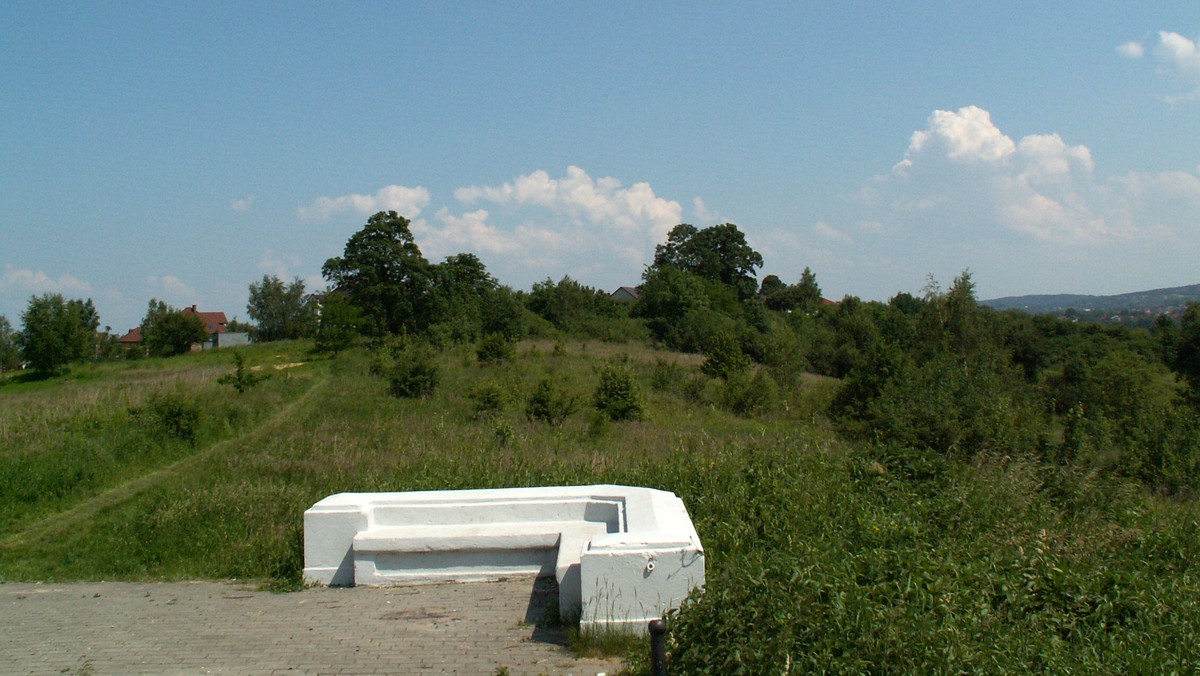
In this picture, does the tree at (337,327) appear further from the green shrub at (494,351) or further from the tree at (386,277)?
the green shrub at (494,351)

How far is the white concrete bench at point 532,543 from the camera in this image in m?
5.09

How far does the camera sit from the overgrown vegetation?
445cm

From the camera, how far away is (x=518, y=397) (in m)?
23.1

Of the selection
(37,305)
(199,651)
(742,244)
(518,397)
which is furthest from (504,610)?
(742,244)

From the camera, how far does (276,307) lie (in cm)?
8206

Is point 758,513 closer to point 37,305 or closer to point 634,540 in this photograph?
point 634,540

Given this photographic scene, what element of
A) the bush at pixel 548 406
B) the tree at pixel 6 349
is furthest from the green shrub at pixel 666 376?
the tree at pixel 6 349

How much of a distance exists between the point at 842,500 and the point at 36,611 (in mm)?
6707

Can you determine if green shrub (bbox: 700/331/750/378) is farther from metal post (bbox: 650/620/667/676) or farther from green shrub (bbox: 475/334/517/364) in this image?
metal post (bbox: 650/620/667/676)

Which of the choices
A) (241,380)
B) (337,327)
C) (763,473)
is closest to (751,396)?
(241,380)

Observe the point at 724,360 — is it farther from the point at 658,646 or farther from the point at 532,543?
the point at 658,646

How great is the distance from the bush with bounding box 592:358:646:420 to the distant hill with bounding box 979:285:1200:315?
265ft

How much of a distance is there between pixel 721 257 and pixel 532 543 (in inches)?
2887


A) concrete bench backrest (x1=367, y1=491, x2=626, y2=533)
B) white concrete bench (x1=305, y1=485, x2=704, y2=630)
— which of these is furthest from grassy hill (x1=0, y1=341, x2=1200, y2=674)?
concrete bench backrest (x1=367, y1=491, x2=626, y2=533)
